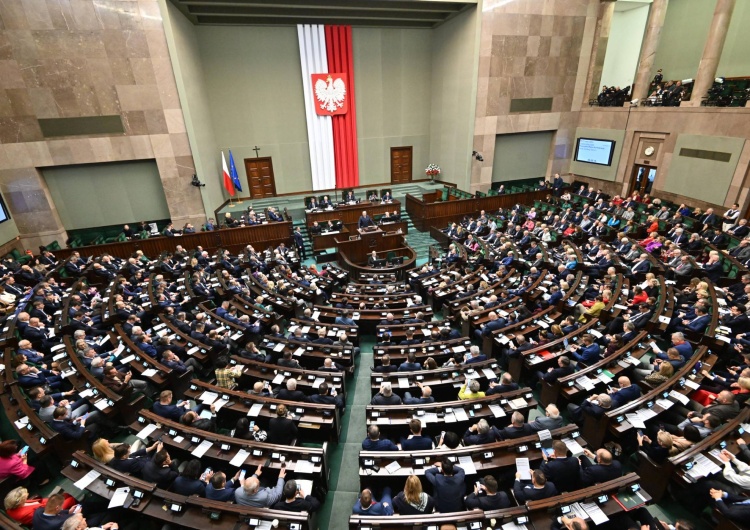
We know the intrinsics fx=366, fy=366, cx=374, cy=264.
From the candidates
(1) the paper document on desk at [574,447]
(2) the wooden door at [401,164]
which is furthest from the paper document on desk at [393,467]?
(2) the wooden door at [401,164]

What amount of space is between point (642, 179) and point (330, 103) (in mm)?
14907

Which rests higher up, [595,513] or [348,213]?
[595,513]

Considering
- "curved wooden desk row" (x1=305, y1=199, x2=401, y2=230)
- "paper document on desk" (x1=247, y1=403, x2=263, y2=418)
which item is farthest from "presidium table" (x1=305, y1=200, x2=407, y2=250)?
"paper document on desk" (x1=247, y1=403, x2=263, y2=418)

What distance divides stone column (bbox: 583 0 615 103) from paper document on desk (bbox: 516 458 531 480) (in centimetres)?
1973

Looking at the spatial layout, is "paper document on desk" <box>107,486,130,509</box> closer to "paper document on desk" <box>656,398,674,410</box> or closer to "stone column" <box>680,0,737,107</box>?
"paper document on desk" <box>656,398,674,410</box>

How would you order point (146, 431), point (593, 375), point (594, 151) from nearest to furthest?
point (146, 431) < point (593, 375) < point (594, 151)

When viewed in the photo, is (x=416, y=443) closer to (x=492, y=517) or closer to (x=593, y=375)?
(x=492, y=517)

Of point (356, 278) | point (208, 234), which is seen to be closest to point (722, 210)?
point (356, 278)

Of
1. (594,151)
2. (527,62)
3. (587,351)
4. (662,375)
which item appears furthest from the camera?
(594,151)

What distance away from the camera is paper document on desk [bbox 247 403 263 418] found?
5340 mm

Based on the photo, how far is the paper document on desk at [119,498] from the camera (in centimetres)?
401

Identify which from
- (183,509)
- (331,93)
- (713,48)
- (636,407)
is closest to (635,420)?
(636,407)

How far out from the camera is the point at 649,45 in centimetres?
1530

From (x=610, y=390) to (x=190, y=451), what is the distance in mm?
5993
